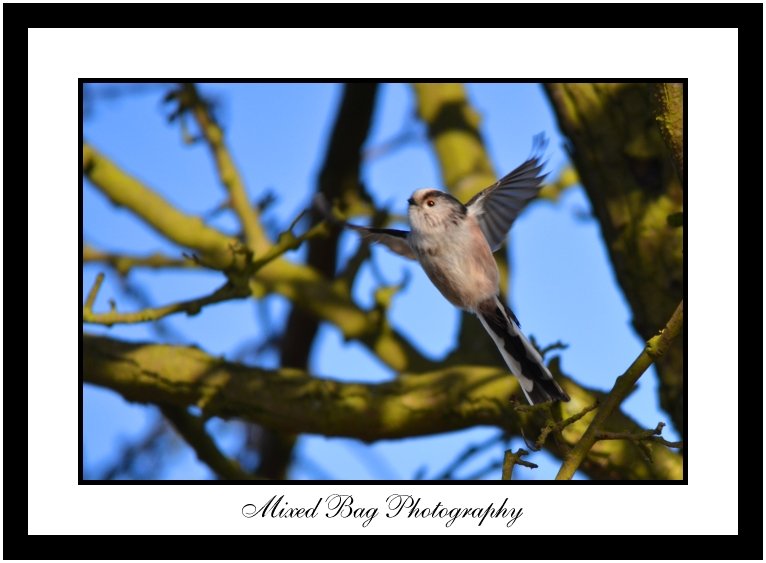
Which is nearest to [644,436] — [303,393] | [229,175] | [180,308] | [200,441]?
[303,393]

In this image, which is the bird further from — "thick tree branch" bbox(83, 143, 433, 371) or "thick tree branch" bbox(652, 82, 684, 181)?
"thick tree branch" bbox(83, 143, 433, 371)

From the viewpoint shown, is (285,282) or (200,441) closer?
(200,441)

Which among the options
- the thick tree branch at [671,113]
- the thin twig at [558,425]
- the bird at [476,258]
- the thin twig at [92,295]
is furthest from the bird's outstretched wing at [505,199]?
the thin twig at [92,295]

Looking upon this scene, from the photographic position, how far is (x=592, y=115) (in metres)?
4.21

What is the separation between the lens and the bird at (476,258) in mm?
2902

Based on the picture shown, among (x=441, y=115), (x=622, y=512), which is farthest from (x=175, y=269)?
(x=622, y=512)

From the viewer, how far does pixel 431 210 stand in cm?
293

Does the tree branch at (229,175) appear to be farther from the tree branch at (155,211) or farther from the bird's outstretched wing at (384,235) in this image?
the bird's outstretched wing at (384,235)

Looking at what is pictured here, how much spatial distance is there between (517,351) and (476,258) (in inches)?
13.4

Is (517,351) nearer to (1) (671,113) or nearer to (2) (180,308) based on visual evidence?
(1) (671,113)

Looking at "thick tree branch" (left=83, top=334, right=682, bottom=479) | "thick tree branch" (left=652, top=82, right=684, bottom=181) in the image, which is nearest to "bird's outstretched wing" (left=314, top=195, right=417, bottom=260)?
"thick tree branch" (left=83, top=334, right=682, bottom=479)

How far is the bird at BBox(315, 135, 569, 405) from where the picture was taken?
9.52 ft

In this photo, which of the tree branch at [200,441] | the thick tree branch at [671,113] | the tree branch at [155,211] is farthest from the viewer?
the tree branch at [155,211]

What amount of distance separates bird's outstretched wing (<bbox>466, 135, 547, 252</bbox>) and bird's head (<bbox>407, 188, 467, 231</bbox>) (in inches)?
8.3
